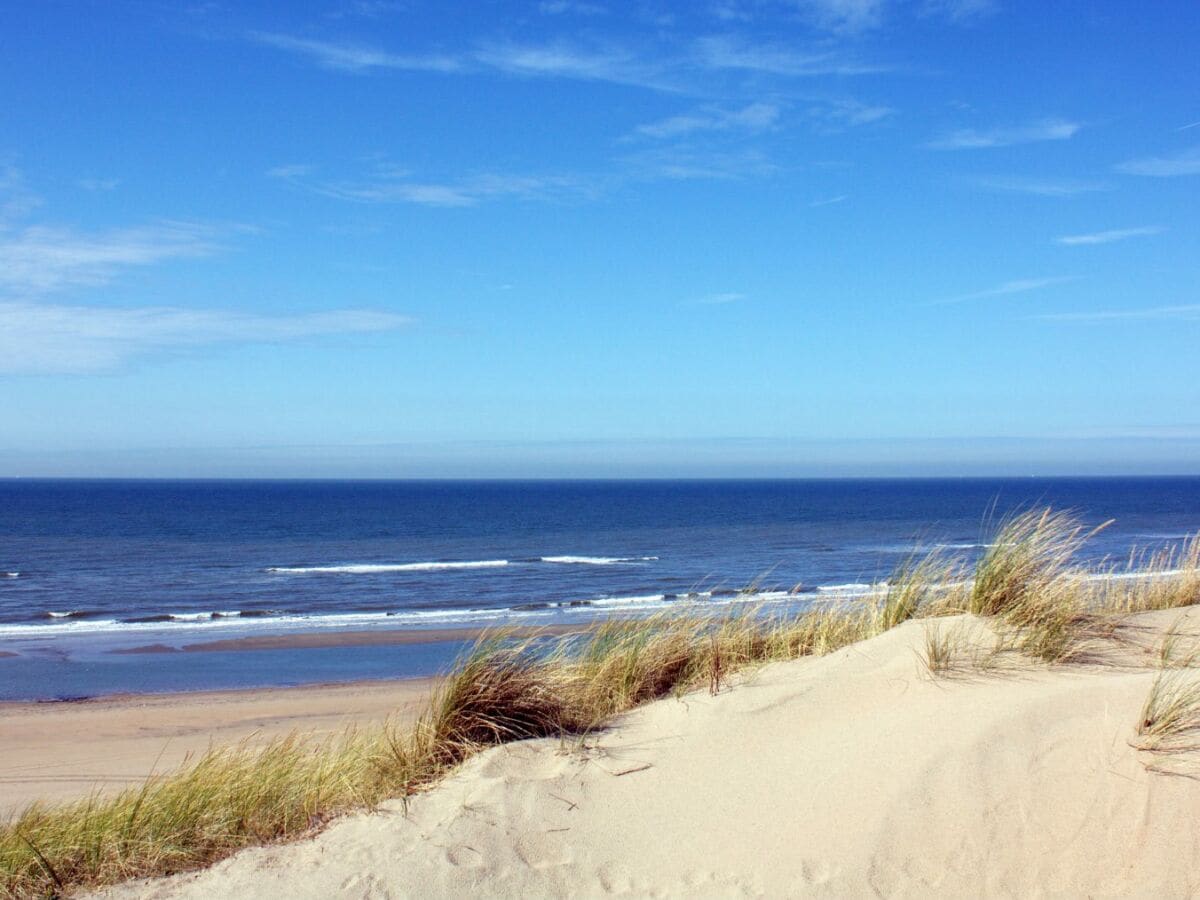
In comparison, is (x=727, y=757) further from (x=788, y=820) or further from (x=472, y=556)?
(x=472, y=556)

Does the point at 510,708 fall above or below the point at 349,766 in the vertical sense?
above

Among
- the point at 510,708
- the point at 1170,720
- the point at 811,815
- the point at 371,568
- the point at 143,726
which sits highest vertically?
the point at 1170,720

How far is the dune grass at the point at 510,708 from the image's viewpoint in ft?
16.0

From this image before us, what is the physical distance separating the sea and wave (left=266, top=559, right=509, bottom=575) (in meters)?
0.16

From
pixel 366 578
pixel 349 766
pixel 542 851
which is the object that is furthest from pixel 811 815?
pixel 366 578

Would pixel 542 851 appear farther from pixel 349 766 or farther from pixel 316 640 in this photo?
pixel 316 640

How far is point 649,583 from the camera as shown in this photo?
3347 centimetres

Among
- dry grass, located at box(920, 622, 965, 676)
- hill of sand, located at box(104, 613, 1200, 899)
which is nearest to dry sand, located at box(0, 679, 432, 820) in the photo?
hill of sand, located at box(104, 613, 1200, 899)

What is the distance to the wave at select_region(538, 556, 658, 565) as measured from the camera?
41781mm

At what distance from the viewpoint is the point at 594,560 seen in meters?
42.9

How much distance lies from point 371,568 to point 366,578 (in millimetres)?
3624

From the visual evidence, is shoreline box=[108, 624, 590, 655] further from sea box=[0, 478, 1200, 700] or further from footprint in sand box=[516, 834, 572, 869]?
footprint in sand box=[516, 834, 572, 869]

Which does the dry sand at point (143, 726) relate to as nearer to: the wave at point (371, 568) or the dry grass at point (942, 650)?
the dry grass at point (942, 650)

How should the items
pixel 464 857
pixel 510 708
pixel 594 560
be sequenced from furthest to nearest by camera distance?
pixel 594 560 → pixel 510 708 → pixel 464 857
